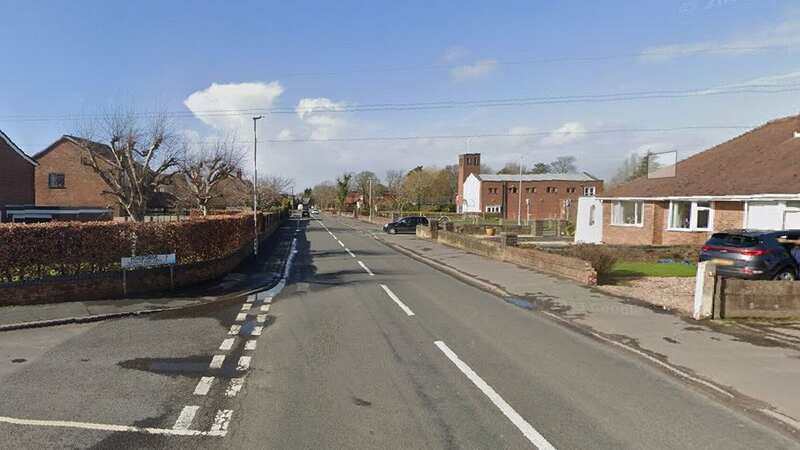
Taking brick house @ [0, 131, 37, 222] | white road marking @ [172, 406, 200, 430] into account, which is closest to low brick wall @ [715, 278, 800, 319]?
white road marking @ [172, 406, 200, 430]

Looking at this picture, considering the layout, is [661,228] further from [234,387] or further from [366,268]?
[234,387]

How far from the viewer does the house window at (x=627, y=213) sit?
77.1ft

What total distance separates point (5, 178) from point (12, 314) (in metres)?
27.1

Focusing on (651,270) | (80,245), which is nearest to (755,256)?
(651,270)

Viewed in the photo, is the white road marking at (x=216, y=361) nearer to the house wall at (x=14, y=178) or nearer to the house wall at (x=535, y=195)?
the house wall at (x=14, y=178)

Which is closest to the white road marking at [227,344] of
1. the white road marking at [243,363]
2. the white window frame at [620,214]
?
the white road marking at [243,363]

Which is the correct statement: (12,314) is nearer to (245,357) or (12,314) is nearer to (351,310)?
(245,357)

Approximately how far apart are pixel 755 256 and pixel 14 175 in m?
38.0

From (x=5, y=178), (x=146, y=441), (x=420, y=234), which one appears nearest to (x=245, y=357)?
(x=146, y=441)

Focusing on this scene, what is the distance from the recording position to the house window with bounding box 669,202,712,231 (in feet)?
65.0

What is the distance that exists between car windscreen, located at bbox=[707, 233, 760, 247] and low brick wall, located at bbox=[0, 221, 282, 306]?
1364cm

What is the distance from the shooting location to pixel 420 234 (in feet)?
113

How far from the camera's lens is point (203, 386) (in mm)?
5301

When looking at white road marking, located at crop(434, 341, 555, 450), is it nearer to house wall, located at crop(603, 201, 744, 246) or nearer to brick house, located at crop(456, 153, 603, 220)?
house wall, located at crop(603, 201, 744, 246)
